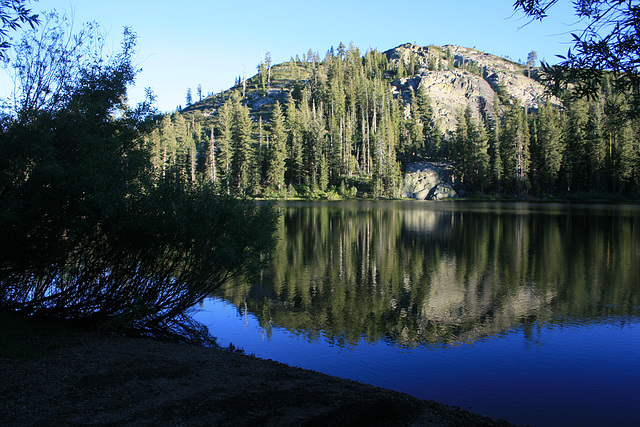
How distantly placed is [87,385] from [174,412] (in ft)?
6.69

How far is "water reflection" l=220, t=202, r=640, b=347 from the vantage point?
48.0 ft

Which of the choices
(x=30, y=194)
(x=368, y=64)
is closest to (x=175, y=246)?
(x=30, y=194)

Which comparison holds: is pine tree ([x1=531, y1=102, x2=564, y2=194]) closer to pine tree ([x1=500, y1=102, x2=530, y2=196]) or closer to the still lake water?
pine tree ([x1=500, y1=102, x2=530, y2=196])

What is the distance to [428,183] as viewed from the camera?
89750mm

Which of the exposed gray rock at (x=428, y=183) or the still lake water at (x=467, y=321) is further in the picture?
the exposed gray rock at (x=428, y=183)

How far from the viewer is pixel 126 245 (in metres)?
11.3

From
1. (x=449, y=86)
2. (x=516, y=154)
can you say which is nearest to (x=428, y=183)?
(x=516, y=154)

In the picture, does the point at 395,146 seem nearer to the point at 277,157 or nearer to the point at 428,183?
the point at 428,183

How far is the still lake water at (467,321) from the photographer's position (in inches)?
383

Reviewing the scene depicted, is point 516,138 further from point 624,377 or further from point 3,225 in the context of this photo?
point 3,225

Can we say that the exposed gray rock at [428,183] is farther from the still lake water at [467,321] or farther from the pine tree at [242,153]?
the still lake water at [467,321]

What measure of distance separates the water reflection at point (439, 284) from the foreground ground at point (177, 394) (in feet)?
16.8

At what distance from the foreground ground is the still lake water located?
2.66m

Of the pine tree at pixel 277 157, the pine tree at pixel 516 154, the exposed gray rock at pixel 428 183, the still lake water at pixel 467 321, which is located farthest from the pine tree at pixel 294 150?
the still lake water at pixel 467 321
